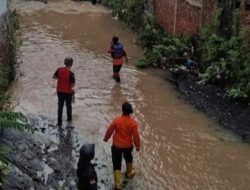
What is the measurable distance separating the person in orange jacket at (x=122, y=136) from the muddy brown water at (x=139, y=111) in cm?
59

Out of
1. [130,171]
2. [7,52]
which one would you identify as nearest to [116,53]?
[7,52]

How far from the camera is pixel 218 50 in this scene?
15.7 metres

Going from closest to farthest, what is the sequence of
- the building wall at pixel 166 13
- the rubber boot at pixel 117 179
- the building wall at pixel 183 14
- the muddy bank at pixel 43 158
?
1. the muddy bank at pixel 43 158
2. the rubber boot at pixel 117 179
3. the building wall at pixel 183 14
4. the building wall at pixel 166 13

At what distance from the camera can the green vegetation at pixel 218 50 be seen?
14.6 metres

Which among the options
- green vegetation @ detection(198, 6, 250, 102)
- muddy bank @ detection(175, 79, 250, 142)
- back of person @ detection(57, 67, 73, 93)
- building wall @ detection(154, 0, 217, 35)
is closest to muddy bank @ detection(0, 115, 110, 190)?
back of person @ detection(57, 67, 73, 93)

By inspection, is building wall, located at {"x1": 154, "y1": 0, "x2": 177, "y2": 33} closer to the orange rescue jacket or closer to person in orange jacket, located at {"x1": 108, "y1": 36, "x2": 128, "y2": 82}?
person in orange jacket, located at {"x1": 108, "y1": 36, "x2": 128, "y2": 82}

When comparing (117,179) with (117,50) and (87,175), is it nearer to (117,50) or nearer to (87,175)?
(87,175)

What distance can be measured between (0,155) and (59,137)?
12.3 feet

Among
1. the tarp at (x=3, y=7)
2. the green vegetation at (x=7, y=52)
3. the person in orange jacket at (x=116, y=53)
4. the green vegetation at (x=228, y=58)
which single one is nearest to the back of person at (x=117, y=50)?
the person in orange jacket at (x=116, y=53)

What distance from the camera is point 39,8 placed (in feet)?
92.1

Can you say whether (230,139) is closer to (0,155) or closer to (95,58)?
(0,155)

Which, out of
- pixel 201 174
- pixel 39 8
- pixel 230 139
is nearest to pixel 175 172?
pixel 201 174

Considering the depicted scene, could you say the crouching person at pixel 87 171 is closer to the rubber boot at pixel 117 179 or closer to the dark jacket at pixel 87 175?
the dark jacket at pixel 87 175

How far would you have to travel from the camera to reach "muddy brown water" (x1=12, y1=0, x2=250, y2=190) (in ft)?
36.1
